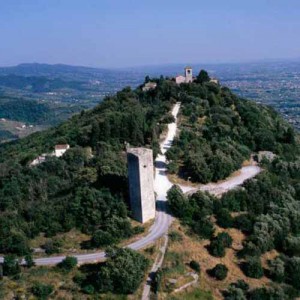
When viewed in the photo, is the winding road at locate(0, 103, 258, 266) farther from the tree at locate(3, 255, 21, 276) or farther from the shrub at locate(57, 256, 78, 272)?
the tree at locate(3, 255, 21, 276)

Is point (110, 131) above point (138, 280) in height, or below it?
above

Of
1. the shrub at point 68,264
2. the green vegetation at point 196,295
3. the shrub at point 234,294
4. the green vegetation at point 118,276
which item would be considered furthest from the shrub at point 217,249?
the shrub at point 68,264

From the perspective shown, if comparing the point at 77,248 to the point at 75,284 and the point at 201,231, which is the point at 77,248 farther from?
the point at 201,231

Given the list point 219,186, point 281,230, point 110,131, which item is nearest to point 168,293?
point 281,230

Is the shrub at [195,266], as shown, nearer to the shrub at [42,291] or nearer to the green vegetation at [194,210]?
the green vegetation at [194,210]

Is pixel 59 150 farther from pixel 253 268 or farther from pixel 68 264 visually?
pixel 253 268

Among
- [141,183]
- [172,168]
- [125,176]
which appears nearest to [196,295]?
[141,183]

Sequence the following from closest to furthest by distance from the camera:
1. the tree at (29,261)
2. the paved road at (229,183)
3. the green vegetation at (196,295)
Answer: the green vegetation at (196,295) < the tree at (29,261) < the paved road at (229,183)
